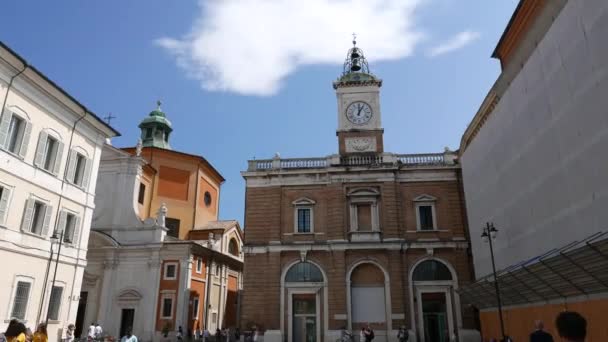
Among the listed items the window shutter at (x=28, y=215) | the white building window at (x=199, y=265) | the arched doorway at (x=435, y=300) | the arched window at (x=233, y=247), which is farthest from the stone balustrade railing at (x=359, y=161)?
the window shutter at (x=28, y=215)

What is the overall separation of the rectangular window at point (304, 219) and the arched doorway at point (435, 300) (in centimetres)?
717

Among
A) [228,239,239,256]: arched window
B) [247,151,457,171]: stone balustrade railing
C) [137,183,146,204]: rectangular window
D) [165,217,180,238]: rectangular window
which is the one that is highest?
[247,151,457,171]: stone balustrade railing

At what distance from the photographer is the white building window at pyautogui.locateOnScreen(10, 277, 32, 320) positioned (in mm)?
17641

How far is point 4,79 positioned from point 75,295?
390 inches

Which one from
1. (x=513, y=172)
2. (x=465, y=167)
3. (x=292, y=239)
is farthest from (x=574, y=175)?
(x=292, y=239)

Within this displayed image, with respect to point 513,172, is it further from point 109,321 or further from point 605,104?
point 109,321

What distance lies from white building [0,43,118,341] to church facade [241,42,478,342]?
36.1ft

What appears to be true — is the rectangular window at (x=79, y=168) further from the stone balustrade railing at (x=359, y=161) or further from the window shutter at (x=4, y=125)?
the stone balustrade railing at (x=359, y=161)

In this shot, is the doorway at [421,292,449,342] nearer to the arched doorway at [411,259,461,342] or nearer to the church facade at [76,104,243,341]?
the arched doorway at [411,259,461,342]

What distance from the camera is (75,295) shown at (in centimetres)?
2112

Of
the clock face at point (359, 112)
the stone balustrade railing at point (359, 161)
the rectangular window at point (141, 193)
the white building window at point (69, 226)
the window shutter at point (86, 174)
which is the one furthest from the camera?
the rectangular window at point (141, 193)

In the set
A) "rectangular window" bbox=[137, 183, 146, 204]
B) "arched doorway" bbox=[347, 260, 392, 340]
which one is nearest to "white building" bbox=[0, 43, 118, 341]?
"rectangular window" bbox=[137, 183, 146, 204]

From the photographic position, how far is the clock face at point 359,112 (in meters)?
32.6

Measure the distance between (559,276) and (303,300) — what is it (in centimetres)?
1676
